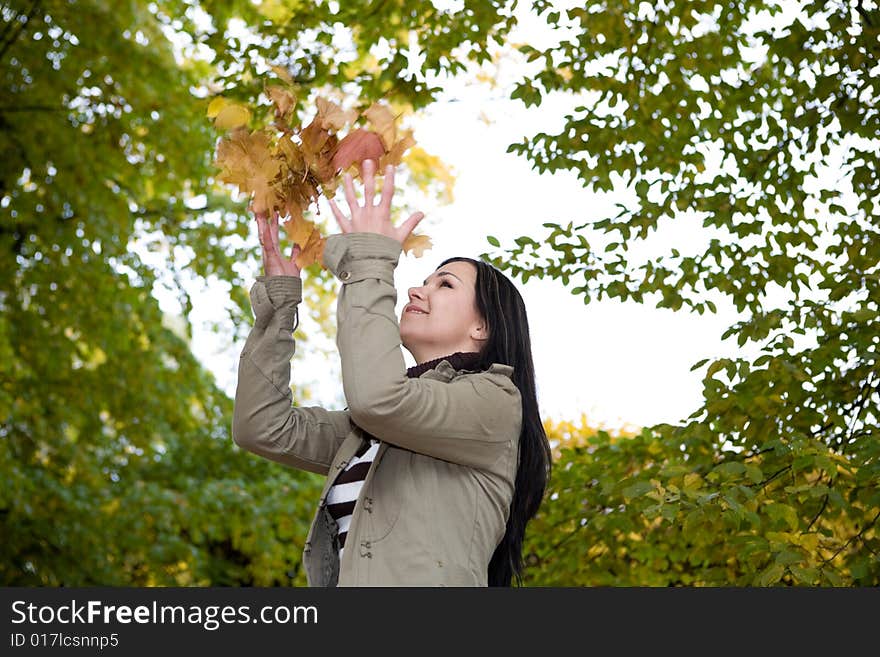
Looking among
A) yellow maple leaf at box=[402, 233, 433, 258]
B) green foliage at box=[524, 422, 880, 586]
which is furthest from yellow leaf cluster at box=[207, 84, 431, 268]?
green foliage at box=[524, 422, 880, 586]

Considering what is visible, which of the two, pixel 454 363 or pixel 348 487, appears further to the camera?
pixel 454 363

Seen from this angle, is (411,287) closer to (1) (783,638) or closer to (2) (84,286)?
(1) (783,638)

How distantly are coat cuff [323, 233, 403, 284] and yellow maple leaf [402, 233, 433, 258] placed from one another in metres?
0.21

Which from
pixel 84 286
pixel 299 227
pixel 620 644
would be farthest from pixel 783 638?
pixel 84 286

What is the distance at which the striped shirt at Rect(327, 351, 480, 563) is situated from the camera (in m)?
2.23

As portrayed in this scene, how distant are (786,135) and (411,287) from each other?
2.68 m

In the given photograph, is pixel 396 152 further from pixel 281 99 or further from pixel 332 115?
pixel 281 99

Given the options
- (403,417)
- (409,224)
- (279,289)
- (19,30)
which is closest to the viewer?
(403,417)

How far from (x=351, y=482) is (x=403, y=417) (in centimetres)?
32

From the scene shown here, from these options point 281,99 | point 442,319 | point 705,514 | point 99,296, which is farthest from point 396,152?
point 99,296

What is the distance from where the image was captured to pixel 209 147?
8398 mm

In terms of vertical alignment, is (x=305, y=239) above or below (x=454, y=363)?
above

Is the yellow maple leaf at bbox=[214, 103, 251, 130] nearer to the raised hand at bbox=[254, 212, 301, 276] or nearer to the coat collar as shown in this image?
the raised hand at bbox=[254, 212, 301, 276]

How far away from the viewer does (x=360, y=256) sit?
2.13 m
